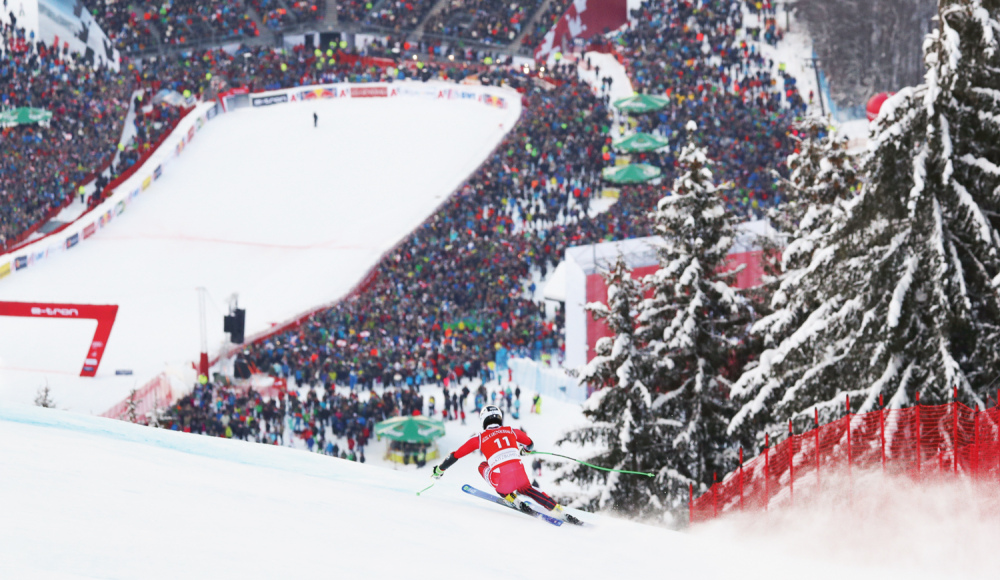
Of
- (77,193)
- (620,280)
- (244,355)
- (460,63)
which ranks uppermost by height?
(460,63)

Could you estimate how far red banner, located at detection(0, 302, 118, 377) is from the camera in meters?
22.2

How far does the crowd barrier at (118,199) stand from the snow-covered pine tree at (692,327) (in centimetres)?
2021

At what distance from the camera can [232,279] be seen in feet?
96.5

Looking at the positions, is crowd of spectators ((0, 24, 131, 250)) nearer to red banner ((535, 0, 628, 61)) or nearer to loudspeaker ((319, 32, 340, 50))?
loudspeaker ((319, 32, 340, 50))

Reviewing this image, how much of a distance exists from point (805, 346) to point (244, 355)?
1484 centimetres

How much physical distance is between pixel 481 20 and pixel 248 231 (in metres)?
24.5

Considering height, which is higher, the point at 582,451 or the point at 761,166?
the point at 761,166

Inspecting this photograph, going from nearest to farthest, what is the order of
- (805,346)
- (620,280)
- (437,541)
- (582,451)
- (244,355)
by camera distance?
(437,541), (805,346), (620,280), (582,451), (244,355)

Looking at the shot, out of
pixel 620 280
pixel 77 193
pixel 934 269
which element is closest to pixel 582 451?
pixel 620 280

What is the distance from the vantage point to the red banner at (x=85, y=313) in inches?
876

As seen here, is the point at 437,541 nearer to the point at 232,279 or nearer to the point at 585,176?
the point at 232,279

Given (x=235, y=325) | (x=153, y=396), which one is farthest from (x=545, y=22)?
(x=153, y=396)

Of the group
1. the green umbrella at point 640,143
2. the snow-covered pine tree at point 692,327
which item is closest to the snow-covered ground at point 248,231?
the green umbrella at point 640,143

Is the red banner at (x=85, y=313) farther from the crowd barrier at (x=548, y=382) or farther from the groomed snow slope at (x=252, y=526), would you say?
the groomed snow slope at (x=252, y=526)
